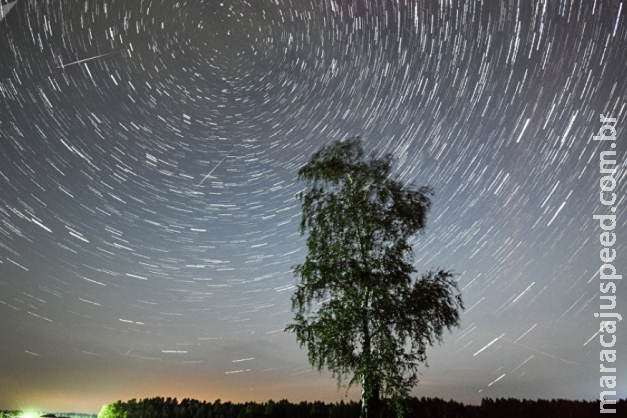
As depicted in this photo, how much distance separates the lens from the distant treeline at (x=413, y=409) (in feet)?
54.5

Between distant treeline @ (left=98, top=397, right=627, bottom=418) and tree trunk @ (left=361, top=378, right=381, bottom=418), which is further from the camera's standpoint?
distant treeline @ (left=98, top=397, right=627, bottom=418)

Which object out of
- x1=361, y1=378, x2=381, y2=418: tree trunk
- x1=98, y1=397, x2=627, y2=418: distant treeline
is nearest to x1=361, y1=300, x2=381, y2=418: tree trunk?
x1=361, y1=378, x2=381, y2=418: tree trunk

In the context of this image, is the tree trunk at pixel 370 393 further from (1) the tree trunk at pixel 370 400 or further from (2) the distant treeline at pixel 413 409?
(2) the distant treeline at pixel 413 409

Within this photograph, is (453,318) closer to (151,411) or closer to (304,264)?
(304,264)

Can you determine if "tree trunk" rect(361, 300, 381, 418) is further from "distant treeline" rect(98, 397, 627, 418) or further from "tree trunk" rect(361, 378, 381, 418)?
"distant treeline" rect(98, 397, 627, 418)

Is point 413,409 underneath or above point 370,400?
underneath

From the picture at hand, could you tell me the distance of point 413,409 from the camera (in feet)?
56.6

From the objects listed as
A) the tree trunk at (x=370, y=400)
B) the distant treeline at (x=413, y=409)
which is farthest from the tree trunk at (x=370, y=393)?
the distant treeline at (x=413, y=409)

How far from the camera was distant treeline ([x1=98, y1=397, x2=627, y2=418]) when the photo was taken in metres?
16.6

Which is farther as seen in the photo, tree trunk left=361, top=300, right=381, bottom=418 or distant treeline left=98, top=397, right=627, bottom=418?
distant treeline left=98, top=397, right=627, bottom=418

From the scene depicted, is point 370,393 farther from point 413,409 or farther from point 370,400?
point 413,409

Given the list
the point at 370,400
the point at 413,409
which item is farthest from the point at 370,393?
the point at 413,409

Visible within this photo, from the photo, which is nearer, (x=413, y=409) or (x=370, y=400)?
(x=370, y=400)

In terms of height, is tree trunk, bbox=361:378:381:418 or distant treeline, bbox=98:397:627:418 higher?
tree trunk, bbox=361:378:381:418
